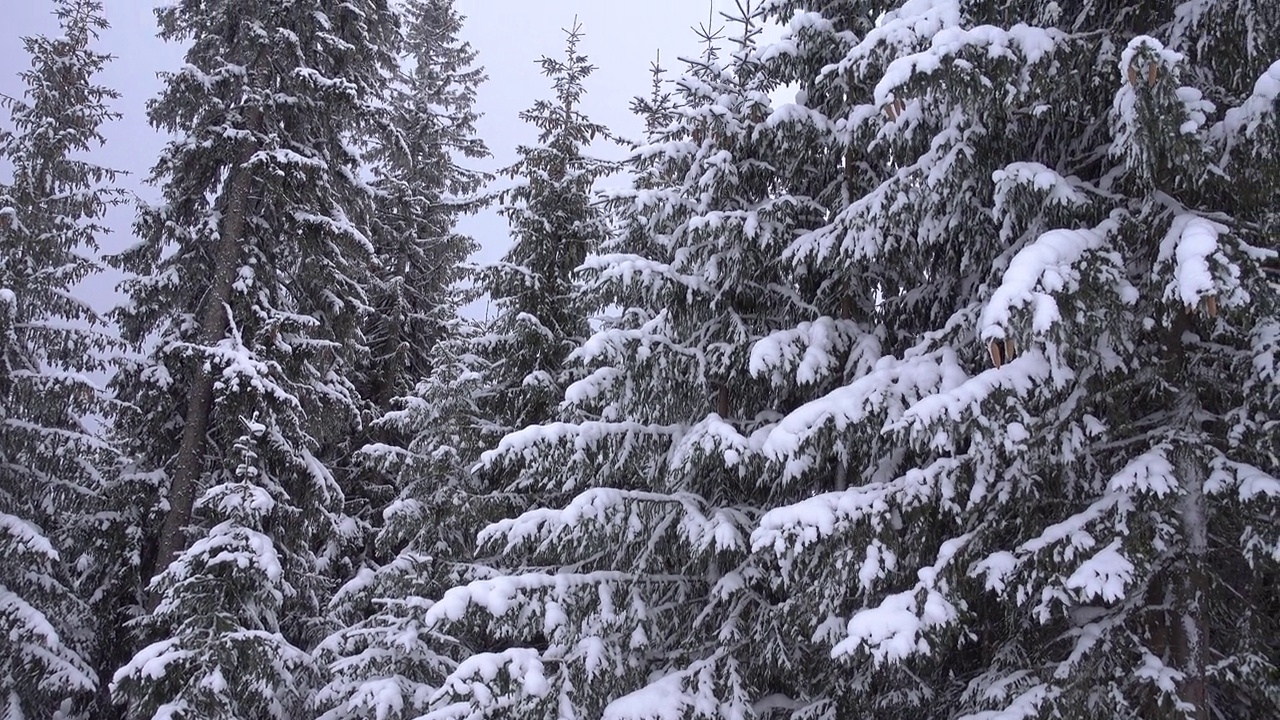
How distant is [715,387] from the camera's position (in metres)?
8.17

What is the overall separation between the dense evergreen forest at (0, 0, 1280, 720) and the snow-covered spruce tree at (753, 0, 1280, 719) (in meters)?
0.03

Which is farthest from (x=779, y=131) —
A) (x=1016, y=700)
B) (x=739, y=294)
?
(x=1016, y=700)

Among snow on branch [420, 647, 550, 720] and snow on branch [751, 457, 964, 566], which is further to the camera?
snow on branch [420, 647, 550, 720]

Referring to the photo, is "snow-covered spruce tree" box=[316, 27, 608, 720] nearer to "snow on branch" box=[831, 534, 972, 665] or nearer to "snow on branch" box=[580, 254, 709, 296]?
"snow on branch" box=[580, 254, 709, 296]

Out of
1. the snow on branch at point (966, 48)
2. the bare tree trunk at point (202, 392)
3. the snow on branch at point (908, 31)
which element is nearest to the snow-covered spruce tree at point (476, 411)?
the bare tree trunk at point (202, 392)

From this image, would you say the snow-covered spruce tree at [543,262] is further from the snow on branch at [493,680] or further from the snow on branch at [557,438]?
the snow on branch at [493,680]

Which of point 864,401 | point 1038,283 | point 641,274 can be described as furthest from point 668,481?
point 1038,283

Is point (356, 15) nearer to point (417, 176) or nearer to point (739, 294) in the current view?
point (417, 176)

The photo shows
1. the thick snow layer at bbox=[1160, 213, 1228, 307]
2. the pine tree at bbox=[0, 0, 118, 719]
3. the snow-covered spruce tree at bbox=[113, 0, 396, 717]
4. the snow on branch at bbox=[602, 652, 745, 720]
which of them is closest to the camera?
the thick snow layer at bbox=[1160, 213, 1228, 307]

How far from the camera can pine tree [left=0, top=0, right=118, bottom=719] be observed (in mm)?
10047

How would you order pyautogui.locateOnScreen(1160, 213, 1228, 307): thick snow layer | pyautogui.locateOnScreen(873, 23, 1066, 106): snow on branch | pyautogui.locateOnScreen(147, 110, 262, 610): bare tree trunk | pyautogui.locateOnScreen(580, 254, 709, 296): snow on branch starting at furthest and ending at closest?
1. pyautogui.locateOnScreen(147, 110, 262, 610): bare tree trunk
2. pyautogui.locateOnScreen(580, 254, 709, 296): snow on branch
3. pyautogui.locateOnScreen(873, 23, 1066, 106): snow on branch
4. pyautogui.locateOnScreen(1160, 213, 1228, 307): thick snow layer

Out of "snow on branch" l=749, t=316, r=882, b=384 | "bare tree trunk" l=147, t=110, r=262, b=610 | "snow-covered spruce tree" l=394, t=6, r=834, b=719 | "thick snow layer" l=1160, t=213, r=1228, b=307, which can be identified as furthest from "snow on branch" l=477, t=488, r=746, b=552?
"bare tree trunk" l=147, t=110, r=262, b=610

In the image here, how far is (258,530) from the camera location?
10.6 meters

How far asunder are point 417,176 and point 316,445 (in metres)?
8.07
